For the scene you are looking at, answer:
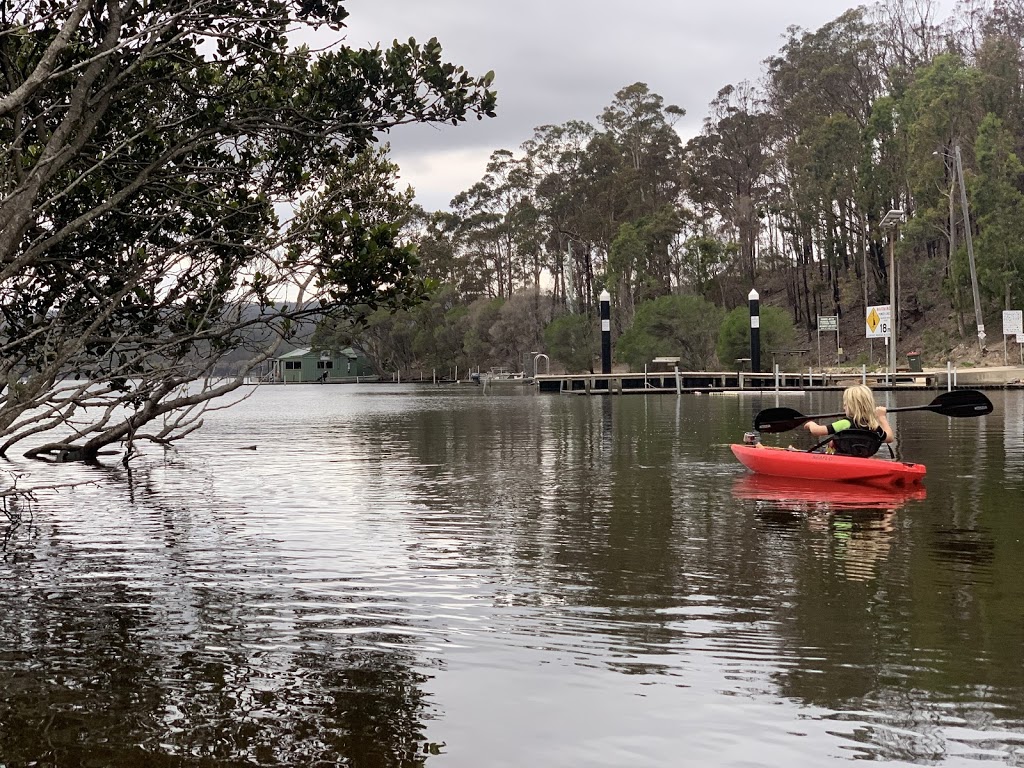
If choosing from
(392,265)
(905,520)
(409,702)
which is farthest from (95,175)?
(905,520)

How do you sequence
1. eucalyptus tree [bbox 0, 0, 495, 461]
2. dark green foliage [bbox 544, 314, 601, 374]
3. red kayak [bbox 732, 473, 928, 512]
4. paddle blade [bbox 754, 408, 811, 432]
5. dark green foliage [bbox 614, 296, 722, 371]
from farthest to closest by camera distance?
dark green foliage [bbox 544, 314, 601, 374]
dark green foliage [bbox 614, 296, 722, 371]
paddle blade [bbox 754, 408, 811, 432]
red kayak [bbox 732, 473, 928, 512]
eucalyptus tree [bbox 0, 0, 495, 461]

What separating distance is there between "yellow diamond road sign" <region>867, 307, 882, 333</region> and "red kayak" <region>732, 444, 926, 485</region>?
124 ft

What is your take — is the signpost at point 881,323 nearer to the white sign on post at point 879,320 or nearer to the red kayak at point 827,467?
the white sign on post at point 879,320

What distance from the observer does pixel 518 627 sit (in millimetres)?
8227

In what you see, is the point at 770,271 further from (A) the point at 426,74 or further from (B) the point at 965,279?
(A) the point at 426,74

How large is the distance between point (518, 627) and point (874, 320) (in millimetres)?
48732

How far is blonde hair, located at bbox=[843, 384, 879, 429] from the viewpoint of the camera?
627 inches

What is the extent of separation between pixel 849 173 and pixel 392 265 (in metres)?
62.0

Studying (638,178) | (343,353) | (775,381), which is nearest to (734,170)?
(638,178)

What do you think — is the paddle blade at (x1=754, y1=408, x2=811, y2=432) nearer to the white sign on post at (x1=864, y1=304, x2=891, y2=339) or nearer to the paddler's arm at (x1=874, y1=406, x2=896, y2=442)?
the paddler's arm at (x1=874, y1=406, x2=896, y2=442)

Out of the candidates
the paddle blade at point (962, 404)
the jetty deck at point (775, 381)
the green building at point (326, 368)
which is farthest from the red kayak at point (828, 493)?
the green building at point (326, 368)

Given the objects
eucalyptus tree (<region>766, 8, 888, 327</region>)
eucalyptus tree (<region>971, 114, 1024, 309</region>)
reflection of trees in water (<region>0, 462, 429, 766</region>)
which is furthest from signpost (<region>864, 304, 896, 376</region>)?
reflection of trees in water (<region>0, 462, 429, 766</region>)

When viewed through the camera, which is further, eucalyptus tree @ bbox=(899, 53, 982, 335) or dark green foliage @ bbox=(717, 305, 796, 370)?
dark green foliage @ bbox=(717, 305, 796, 370)

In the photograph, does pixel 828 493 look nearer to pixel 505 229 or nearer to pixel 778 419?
pixel 778 419
